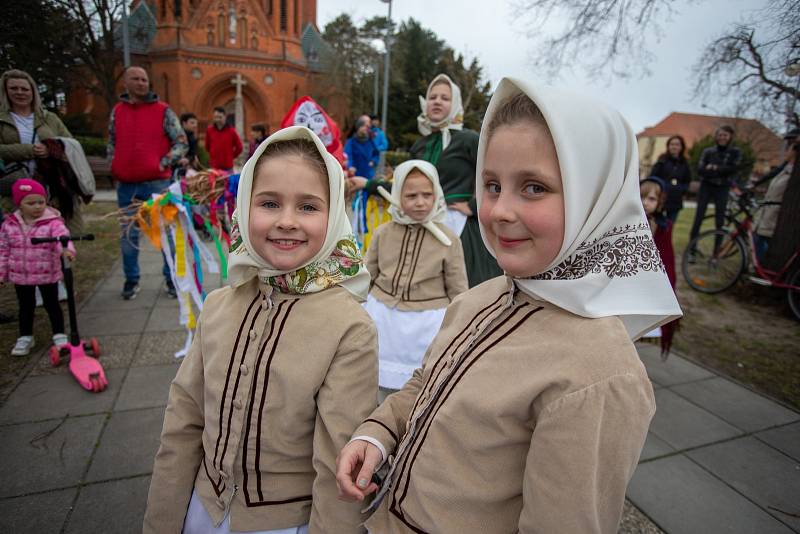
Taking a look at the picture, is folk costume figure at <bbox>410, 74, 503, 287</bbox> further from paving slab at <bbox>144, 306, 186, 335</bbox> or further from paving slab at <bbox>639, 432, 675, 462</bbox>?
paving slab at <bbox>144, 306, 186, 335</bbox>

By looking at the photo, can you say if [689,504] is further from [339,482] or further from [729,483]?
[339,482]

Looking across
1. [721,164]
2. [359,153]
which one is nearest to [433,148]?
[359,153]

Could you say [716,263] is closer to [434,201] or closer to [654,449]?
[654,449]

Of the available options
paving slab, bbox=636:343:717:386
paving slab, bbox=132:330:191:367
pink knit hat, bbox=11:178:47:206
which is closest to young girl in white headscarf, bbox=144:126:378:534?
paving slab, bbox=132:330:191:367

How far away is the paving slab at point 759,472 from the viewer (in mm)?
2359

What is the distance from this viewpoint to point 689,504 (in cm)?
233

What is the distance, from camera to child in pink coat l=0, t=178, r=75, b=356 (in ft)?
11.0

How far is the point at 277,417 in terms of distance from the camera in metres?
1.34

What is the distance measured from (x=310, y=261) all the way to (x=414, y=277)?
→ 141 centimetres

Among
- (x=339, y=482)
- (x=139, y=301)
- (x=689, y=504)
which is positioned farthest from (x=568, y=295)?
(x=139, y=301)

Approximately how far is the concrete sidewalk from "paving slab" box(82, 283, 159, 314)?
0.85 metres

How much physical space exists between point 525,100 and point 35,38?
8.73m

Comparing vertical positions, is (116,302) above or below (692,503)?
above

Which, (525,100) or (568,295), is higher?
(525,100)
